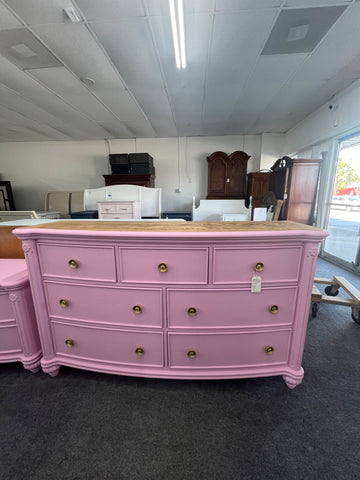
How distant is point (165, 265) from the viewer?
1.01 metres

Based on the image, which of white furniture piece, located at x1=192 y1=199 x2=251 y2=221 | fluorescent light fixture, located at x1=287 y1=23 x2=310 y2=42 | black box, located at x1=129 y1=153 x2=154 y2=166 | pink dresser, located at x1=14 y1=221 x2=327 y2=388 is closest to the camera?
pink dresser, located at x1=14 y1=221 x2=327 y2=388

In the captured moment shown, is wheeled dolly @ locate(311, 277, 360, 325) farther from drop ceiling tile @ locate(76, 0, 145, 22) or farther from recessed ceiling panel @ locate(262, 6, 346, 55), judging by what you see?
drop ceiling tile @ locate(76, 0, 145, 22)

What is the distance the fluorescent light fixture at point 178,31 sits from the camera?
60.2 inches

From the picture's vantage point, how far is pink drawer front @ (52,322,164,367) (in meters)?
1.14

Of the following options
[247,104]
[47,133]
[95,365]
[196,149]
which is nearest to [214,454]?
→ [95,365]

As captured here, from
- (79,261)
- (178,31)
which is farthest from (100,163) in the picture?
(79,261)

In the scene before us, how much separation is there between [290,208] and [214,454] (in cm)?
352

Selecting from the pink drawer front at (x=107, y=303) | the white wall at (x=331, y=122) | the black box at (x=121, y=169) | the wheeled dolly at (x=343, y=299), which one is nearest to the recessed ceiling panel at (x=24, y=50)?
the black box at (x=121, y=169)

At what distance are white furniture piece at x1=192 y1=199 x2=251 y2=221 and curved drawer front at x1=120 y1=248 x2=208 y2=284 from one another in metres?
3.59

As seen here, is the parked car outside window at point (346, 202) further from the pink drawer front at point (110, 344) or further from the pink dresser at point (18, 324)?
the pink dresser at point (18, 324)

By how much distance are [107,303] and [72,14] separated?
2.48 m

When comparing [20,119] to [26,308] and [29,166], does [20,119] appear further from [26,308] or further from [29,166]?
[26,308]

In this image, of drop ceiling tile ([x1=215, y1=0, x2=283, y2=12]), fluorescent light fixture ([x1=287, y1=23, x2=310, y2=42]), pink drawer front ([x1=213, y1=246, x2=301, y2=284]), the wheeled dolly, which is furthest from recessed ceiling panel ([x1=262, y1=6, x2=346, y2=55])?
the wheeled dolly

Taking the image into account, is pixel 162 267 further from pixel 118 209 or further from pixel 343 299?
pixel 118 209
